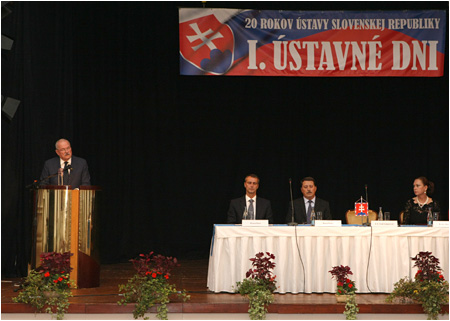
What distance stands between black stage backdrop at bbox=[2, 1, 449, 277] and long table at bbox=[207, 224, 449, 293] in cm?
314

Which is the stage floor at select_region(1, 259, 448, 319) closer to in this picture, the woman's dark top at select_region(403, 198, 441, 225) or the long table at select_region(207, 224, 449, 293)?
the long table at select_region(207, 224, 449, 293)

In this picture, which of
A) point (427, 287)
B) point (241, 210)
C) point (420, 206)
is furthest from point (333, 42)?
point (427, 287)

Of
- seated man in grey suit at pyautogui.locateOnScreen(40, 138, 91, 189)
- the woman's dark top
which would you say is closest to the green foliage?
the woman's dark top

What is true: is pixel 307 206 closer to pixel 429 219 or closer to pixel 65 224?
pixel 429 219

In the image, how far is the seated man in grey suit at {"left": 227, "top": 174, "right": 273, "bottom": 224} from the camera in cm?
701

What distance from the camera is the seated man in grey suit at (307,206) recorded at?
6.93 m

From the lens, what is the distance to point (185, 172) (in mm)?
9328

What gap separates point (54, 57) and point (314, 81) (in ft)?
11.5

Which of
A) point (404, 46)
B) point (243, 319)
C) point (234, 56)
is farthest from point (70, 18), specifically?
point (243, 319)

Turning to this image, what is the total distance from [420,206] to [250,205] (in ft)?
5.61

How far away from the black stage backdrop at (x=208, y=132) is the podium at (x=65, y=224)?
8.24 feet

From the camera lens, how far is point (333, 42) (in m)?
8.29

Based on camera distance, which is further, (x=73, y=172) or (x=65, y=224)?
(x=73, y=172)

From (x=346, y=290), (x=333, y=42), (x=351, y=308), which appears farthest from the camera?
(x=333, y=42)
